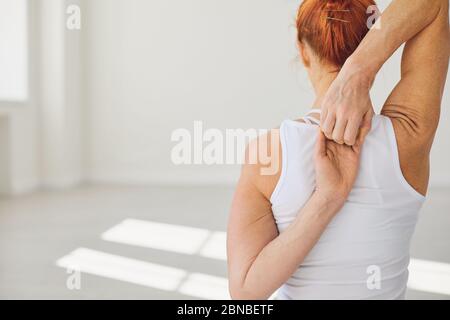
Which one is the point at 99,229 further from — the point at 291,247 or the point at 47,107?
the point at 291,247

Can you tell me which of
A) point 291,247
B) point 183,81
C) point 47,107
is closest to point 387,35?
point 291,247

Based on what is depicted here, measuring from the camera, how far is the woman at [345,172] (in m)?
0.58

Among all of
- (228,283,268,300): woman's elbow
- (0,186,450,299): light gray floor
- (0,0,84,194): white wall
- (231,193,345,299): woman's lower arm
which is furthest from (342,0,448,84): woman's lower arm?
(0,0,84,194): white wall

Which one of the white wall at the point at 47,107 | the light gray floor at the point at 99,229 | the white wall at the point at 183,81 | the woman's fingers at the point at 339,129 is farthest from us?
the white wall at the point at 183,81

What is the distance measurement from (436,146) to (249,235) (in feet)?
21.3

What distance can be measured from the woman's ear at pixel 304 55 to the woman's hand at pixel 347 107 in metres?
0.10

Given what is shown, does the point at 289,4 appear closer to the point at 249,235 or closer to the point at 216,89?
the point at 216,89

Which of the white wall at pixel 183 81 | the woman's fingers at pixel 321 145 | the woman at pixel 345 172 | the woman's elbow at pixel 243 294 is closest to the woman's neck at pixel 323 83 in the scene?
the woman at pixel 345 172

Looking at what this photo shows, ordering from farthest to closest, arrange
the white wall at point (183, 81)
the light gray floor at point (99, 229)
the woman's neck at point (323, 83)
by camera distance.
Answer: the white wall at point (183, 81), the light gray floor at point (99, 229), the woman's neck at point (323, 83)

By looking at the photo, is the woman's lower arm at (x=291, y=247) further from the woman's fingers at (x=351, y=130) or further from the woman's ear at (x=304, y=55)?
the woman's ear at (x=304, y=55)

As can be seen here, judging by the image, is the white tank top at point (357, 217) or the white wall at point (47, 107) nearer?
the white tank top at point (357, 217)

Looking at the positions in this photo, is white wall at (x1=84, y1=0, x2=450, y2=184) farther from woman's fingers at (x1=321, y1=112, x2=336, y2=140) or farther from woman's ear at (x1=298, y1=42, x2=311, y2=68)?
woman's fingers at (x1=321, y1=112, x2=336, y2=140)

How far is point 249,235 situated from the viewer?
63cm

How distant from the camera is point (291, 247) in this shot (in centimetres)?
59
